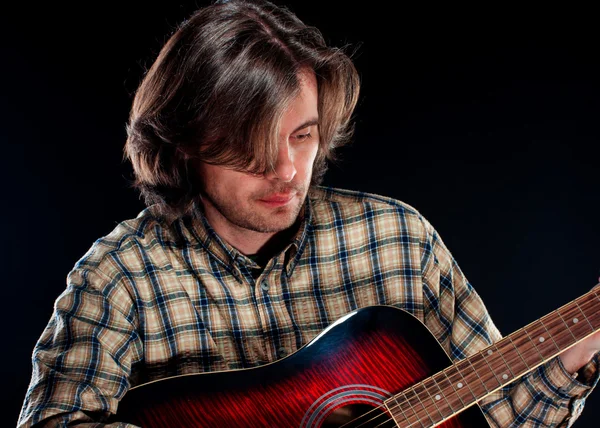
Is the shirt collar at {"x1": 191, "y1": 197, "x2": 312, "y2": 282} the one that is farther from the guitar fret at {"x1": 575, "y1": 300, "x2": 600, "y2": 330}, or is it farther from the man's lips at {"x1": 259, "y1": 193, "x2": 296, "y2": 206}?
the guitar fret at {"x1": 575, "y1": 300, "x2": 600, "y2": 330}

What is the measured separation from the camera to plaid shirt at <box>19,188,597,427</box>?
5.01 feet

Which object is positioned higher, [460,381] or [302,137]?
[302,137]

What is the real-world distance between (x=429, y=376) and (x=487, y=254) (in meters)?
1.21

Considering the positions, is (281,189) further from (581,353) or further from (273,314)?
(581,353)

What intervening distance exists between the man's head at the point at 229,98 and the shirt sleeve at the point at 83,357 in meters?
0.31

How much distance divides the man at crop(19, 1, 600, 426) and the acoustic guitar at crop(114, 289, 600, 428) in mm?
119

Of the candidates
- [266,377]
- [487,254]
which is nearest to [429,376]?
[266,377]

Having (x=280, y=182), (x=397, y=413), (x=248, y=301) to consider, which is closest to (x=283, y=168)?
(x=280, y=182)

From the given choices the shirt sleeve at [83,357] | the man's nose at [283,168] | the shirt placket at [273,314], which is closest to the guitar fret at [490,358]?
the shirt placket at [273,314]

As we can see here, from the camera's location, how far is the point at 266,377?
1.45 metres

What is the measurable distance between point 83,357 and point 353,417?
2.14ft

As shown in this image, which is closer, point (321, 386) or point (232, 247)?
point (321, 386)

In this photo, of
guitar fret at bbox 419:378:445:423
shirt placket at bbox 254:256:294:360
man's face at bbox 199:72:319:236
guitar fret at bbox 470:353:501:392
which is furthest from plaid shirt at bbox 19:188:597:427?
guitar fret at bbox 419:378:445:423

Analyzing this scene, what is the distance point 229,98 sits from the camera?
1.58 m
